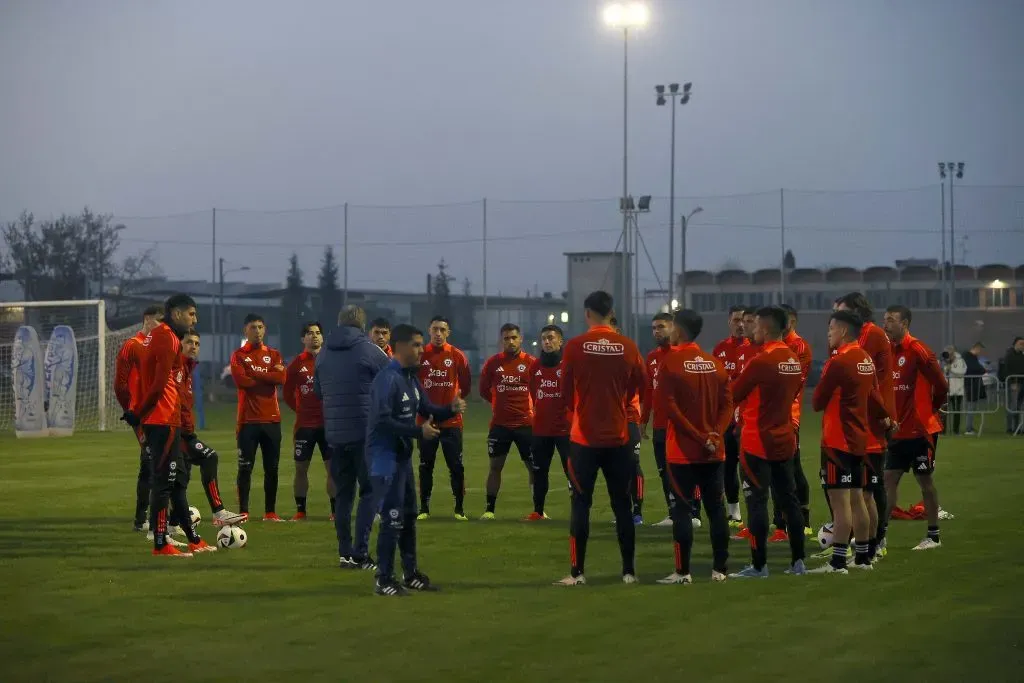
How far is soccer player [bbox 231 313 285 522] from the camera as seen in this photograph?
1432cm

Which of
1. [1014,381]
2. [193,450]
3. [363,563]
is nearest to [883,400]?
[363,563]

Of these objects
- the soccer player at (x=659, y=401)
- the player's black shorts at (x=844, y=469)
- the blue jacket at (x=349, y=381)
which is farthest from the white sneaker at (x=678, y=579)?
the blue jacket at (x=349, y=381)

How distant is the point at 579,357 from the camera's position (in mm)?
9930

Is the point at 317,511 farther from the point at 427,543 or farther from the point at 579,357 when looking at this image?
the point at 579,357

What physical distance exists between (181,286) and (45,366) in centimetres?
2021

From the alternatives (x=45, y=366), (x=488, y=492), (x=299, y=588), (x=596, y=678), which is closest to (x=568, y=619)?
(x=596, y=678)

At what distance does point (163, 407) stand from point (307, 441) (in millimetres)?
2941

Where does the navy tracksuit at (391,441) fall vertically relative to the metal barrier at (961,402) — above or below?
above

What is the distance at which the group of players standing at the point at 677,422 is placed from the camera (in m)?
10.1

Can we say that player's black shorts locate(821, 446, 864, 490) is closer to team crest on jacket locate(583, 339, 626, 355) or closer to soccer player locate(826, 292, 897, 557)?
soccer player locate(826, 292, 897, 557)

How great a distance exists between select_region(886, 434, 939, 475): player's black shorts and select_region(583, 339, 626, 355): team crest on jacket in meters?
3.56

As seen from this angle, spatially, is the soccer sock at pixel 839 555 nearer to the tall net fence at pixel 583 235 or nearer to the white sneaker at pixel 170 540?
the white sneaker at pixel 170 540

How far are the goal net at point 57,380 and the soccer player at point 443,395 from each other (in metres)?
17.2

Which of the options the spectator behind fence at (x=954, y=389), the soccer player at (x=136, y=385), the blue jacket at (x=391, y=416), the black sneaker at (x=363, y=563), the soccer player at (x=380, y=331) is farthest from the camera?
the spectator behind fence at (x=954, y=389)
